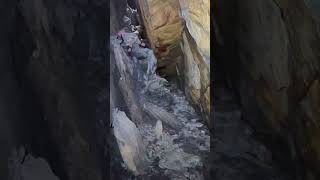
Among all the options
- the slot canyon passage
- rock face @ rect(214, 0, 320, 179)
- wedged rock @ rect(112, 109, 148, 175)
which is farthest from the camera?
wedged rock @ rect(112, 109, 148, 175)

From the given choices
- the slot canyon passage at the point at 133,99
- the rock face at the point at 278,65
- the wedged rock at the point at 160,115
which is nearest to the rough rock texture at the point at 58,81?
the slot canyon passage at the point at 133,99

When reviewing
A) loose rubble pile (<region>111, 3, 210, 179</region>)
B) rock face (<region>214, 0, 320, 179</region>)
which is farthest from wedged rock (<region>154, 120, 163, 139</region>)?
rock face (<region>214, 0, 320, 179</region>)

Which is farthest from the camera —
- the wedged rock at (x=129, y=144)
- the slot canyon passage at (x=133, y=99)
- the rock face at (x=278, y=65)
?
the wedged rock at (x=129, y=144)

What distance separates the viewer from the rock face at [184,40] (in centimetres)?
182

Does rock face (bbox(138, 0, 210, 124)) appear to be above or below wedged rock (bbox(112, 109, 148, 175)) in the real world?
above

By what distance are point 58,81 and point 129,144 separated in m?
0.36

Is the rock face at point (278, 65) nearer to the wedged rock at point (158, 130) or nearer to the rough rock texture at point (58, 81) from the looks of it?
the wedged rock at point (158, 130)

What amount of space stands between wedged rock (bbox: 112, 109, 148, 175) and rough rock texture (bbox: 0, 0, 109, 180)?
6 centimetres

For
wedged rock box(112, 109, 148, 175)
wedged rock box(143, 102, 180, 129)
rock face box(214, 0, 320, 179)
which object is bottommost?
wedged rock box(112, 109, 148, 175)

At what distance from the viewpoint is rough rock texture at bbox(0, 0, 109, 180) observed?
5.59 ft

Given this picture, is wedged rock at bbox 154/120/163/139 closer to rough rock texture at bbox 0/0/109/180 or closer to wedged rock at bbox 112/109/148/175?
wedged rock at bbox 112/109/148/175

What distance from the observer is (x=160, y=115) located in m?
1.84

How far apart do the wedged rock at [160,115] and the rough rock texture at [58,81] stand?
0.19m

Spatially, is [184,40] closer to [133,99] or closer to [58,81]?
[133,99]
